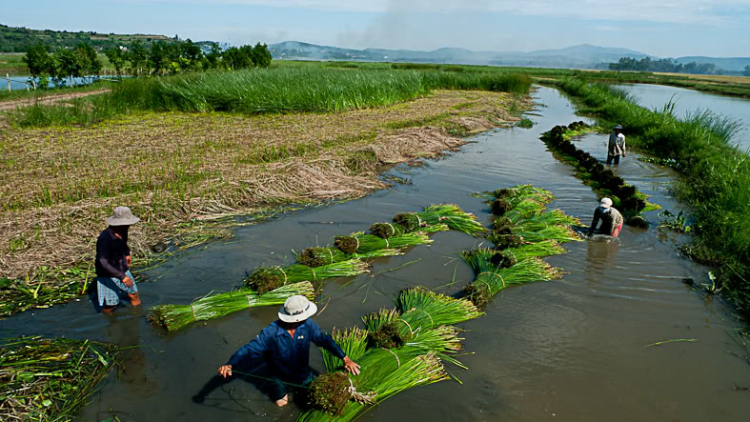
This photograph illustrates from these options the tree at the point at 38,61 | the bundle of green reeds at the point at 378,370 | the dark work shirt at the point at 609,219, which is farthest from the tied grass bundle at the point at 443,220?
the tree at the point at 38,61

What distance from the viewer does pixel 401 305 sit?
434cm

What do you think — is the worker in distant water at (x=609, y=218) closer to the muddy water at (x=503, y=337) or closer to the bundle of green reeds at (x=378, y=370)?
the muddy water at (x=503, y=337)

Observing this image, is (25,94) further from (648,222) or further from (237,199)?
(648,222)

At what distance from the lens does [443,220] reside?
6.60 m

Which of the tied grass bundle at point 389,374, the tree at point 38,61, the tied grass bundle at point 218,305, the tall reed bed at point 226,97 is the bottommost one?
the tied grass bundle at point 389,374

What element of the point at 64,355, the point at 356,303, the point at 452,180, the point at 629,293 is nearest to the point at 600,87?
the point at 452,180

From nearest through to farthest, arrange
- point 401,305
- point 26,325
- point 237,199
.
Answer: point 26,325 < point 401,305 < point 237,199

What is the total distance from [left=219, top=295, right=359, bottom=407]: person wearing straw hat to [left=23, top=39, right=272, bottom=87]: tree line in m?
23.4

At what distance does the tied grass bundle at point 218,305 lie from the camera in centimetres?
381

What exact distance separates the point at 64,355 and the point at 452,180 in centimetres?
778

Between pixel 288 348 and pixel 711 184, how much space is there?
29.7 feet

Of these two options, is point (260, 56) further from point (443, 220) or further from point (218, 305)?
point (218, 305)

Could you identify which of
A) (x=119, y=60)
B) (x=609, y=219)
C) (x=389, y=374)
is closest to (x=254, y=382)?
(x=389, y=374)

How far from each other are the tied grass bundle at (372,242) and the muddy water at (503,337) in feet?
0.64
